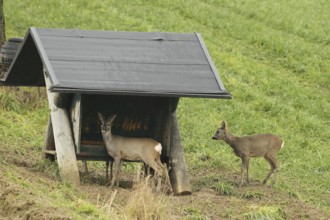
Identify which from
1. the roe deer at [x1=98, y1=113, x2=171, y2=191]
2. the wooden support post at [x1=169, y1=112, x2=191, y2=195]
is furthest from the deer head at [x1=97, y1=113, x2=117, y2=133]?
the wooden support post at [x1=169, y1=112, x2=191, y2=195]

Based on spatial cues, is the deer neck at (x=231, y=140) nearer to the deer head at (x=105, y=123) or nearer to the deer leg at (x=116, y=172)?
the deer leg at (x=116, y=172)

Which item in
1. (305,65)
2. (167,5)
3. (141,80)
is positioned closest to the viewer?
(141,80)

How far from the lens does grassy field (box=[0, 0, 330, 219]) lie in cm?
1254

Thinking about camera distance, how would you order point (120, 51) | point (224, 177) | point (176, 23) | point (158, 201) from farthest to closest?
point (176, 23) → point (224, 177) → point (120, 51) → point (158, 201)

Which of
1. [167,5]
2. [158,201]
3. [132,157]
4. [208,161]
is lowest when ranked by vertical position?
[167,5]

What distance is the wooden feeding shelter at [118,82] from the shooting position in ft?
37.0

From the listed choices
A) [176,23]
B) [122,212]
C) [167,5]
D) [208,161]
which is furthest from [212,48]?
[122,212]

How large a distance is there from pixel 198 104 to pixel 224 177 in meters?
4.66

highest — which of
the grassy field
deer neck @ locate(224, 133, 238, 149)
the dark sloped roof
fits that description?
the dark sloped roof

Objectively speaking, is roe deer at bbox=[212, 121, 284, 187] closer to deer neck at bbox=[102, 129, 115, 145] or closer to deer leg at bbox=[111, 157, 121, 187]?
deer leg at bbox=[111, 157, 121, 187]

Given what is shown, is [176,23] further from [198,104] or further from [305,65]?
[198,104]

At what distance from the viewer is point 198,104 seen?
60.5 feet

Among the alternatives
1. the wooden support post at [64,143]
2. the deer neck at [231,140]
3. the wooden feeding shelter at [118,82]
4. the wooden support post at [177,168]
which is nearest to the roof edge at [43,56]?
the wooden feeding shelter at [118,82]

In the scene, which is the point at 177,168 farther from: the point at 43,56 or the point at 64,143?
the point at 43,56
